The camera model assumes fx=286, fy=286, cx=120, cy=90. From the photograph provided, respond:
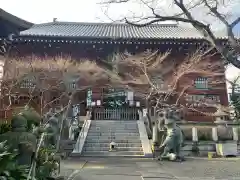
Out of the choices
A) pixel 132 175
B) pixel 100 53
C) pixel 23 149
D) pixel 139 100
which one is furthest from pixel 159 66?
pixel 23 149

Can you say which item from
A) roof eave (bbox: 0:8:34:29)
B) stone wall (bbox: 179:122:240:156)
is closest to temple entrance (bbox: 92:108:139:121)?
stone wall (bbox: 179:122:240:156)

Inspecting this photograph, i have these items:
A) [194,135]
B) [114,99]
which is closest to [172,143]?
[194,135]

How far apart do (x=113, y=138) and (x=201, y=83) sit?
1050cm

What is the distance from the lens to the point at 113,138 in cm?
1653

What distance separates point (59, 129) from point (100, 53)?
10451 mm

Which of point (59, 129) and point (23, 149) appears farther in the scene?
point (59, 129)

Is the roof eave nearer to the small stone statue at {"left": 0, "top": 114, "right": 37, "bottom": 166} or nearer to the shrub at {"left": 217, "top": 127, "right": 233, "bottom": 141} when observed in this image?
the small stone statue at {"left": 0, "top": 114, "right": 37, "bottom": 166}

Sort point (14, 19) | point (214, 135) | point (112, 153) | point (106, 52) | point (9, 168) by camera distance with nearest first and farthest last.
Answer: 1. point (9, 168)
2. point (14, 19)
3. point (112, 153)
4. point (214, 135)
5. point (106, 52)

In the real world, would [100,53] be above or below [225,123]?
above

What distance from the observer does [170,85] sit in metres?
20.8

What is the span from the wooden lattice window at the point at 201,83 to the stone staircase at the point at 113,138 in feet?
24.0

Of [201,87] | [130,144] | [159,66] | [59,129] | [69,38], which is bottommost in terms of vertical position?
[130,144]

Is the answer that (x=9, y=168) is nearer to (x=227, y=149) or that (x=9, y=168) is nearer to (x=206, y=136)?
(x=227, y=149)

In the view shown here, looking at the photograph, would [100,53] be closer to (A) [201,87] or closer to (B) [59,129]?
(A) [201,87]
